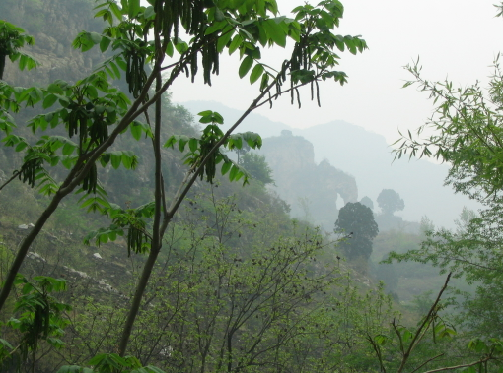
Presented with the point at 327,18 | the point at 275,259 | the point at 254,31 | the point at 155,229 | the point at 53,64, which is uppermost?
the point at 53,64

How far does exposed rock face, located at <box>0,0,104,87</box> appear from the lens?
32.7 m

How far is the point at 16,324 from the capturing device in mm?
2043

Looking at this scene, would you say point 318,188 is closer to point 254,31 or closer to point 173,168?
point 173,168

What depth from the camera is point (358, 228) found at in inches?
1564

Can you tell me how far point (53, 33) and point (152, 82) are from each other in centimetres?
4202

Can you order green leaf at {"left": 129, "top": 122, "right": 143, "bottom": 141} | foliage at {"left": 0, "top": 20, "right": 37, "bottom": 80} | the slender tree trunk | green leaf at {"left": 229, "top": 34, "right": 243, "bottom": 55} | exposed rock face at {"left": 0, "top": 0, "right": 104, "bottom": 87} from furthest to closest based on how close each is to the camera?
exposed rock face at {"left": 0, "top": 0, "right": 104, "bottom": 87}, foliage at {"left": 0, "top": 20, "right": 37, "bottom": 80}, green leaf at {"left": 129, "top": 122, "right": 143, "bottom": 141}, the slender tree trunk, green leaf at {"left": 229, "top": 34, "right": 243, "bottom": 55}

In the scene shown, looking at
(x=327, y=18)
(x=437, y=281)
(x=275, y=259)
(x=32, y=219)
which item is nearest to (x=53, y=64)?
(x=32, y=219)

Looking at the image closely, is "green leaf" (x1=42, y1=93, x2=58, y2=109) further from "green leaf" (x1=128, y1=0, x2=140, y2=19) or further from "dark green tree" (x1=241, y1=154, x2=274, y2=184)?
"dark green tree" (x1=241, y1=154, x2=274, y2=184)

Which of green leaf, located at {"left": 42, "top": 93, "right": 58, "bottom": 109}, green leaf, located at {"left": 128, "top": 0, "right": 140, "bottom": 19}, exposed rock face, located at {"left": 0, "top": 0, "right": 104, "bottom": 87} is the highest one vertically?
exposed rock face, located at {"left": 0, "top": 0, "right": 104, "bottom": 87}

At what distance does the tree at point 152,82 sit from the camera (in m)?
1.42

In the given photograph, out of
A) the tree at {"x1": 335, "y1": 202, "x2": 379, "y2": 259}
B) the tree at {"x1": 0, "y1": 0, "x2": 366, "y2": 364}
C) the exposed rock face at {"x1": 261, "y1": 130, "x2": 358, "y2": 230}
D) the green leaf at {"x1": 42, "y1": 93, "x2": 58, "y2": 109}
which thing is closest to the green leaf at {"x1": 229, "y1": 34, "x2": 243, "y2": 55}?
the tree at {"x1": 0, "y1": 0, "x2": 366, "y2": 364}

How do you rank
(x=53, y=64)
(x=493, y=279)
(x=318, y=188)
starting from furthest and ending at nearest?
1. (x=318, y=188)
2. (x=53, y=64)
3. (x=493, y=279)

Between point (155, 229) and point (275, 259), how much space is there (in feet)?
22.7

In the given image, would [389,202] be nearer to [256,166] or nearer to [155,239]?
[256,166]
